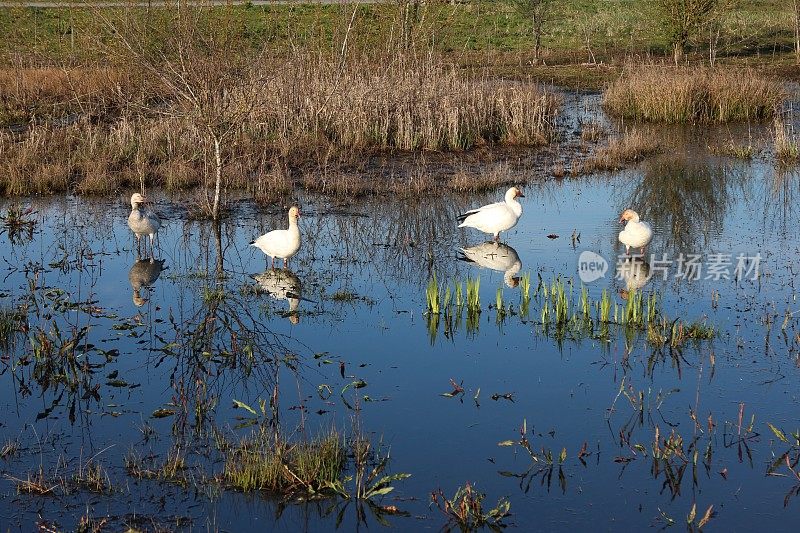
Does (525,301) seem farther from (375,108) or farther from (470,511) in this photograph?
(375,108)

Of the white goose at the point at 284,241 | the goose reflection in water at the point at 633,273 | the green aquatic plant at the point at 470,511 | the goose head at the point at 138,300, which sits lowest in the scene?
the green aquatic plant at the point at 470,511

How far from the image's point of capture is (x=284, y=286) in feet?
38.4

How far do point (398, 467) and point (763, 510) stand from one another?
2.47 metres

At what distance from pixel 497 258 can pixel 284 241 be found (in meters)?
2.76

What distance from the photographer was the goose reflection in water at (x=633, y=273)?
11.5 metres

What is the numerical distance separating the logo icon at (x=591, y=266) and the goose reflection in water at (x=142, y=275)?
5.01 m

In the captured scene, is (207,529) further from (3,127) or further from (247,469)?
(3,127)

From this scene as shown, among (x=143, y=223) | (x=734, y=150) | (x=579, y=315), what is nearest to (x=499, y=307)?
(x=579, y=315)

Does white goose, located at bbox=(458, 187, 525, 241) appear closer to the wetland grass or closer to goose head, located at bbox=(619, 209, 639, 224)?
goose head, located at bbox=(619, 209, 639, 224)

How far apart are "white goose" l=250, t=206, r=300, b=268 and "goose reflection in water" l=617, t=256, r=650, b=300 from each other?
3740mm

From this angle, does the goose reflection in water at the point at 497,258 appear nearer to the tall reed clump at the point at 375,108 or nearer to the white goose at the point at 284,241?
the white goose at the point at 284,241

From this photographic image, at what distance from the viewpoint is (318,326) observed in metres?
10.4

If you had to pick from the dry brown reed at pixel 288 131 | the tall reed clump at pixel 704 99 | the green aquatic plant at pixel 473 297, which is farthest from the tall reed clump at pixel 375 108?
the green aquatic plant at pixel 473 297

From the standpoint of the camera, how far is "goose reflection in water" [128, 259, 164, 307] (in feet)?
37.5
